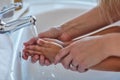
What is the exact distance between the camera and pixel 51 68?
1187mm

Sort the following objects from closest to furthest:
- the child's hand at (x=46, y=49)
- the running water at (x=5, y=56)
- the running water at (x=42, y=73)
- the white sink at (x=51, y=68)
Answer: the running water at (x=5, y=56)
the child's hand at (x=46, y=49)
the white sink at (x=51, y=68)
the running water at (x=42, y=73)

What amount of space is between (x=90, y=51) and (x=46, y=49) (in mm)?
160

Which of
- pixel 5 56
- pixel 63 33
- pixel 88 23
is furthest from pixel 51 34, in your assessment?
pixel 5 56

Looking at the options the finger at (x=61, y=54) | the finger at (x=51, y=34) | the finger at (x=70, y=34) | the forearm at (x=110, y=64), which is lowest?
the finger at (x=70, y=34)

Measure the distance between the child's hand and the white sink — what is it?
6 cm

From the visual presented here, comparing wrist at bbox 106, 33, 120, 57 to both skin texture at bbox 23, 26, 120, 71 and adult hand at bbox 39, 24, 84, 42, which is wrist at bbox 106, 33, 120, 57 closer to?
skin texture at bbox 23, 26, 120, 71

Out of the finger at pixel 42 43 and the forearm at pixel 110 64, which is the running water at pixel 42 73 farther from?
the forearm at pixel 110 64

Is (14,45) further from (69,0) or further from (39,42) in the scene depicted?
(69,0)

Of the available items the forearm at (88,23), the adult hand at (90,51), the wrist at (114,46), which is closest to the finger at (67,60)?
the adult hand at (90,51)

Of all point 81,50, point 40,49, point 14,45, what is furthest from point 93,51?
point 14,45

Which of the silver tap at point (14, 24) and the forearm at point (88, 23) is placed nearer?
the silver tap at point (14, 24)

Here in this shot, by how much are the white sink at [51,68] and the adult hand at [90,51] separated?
0.56ft

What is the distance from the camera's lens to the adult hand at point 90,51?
2.42 ft

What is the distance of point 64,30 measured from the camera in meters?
1.00
